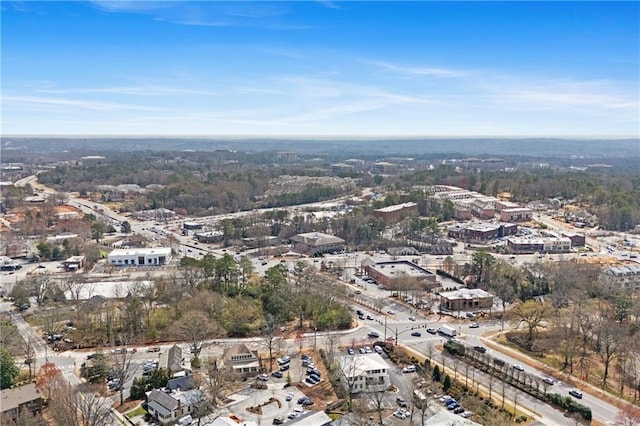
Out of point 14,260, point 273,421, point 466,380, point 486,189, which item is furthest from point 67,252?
point 486,189

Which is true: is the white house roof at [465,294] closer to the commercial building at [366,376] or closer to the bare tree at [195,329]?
the commercial building at [366,376]

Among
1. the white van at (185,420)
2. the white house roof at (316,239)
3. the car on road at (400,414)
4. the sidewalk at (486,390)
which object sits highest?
the white house roof at (316,239)

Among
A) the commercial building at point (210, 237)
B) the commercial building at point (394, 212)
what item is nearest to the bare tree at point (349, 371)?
the commercial building at point (210, 237)

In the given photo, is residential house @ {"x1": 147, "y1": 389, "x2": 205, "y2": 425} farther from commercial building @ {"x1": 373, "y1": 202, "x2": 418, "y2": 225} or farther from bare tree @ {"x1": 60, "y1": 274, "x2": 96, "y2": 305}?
commercial building @ {"x1": 373, "y1": 202, "x2": 418, "y2": 225}

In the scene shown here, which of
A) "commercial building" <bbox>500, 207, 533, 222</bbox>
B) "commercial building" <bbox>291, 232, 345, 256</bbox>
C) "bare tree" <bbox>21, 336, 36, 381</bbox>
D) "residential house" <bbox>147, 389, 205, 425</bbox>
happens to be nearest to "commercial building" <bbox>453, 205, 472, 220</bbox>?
"commercial building" <bbox>500, 207, 533, 222</bbox>

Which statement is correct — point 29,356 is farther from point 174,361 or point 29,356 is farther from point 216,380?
point 216,380

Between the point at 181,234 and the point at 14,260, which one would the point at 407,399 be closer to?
the point at 14,260

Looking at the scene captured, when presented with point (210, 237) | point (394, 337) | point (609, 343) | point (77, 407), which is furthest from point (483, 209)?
point (77, 407)

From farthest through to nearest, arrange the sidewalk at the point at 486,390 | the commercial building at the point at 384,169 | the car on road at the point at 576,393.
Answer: the commercial building at the point at 384,169
the car on road at the point at 576,393
the sidewalk at the point at 486,390
